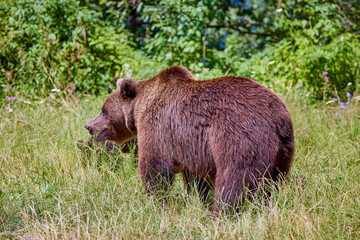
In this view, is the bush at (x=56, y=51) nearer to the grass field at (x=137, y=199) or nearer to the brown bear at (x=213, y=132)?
the grass field at (x=137, y=199)

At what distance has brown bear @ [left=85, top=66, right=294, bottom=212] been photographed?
11.5ft

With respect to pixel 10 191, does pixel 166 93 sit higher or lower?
higher

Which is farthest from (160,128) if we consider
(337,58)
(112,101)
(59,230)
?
(337,58)

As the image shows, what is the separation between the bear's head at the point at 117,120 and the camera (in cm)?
458

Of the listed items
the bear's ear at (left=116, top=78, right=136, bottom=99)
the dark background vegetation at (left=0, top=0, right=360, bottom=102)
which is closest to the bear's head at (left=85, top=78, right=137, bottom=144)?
the bear's ear at (left=116, top=78, right=136, bottom=99)

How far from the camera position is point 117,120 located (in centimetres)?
476

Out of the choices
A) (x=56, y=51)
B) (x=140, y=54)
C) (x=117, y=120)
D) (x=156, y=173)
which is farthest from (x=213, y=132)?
(x=140, y=54)

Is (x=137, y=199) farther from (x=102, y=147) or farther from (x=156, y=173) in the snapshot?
(x=102, y=147)

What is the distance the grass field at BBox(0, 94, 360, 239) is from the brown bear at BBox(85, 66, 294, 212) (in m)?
0.21

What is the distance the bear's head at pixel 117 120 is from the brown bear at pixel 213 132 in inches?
3.2

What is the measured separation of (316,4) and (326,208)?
6867 millimetres

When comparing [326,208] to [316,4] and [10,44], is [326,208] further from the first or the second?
[316,4]

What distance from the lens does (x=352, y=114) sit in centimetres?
606

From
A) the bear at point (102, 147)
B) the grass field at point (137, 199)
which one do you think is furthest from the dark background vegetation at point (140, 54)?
the bear at point (102, 147)
